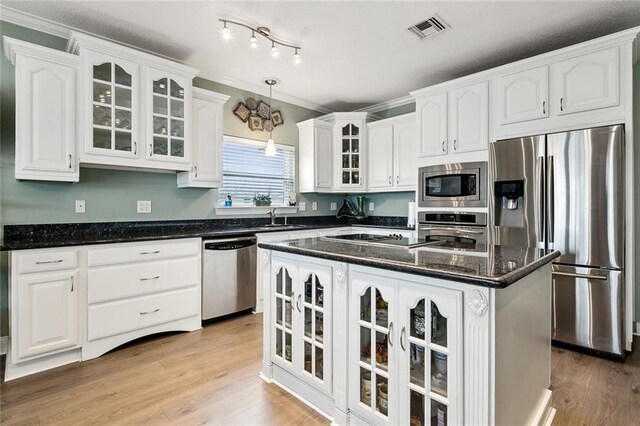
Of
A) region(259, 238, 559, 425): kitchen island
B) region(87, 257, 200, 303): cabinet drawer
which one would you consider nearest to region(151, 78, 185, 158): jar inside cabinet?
region(87, 257, 200, 303): cabinet drawer

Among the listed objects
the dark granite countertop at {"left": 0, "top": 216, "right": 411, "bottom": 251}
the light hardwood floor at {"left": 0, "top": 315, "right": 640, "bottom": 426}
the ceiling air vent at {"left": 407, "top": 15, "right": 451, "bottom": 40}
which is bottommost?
the light hardwood floor at {"left": 0, "top": 315, "right": 640, "bottom": 426}

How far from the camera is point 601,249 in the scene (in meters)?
2.51

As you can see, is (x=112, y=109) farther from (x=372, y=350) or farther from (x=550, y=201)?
(x=550, y=201)

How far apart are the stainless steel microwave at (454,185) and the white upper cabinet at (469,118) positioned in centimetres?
20

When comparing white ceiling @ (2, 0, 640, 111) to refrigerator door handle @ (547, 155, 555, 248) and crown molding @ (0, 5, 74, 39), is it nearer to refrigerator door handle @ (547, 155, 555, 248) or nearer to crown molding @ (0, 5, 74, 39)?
crown molding @ (0, 5, 74, 39)

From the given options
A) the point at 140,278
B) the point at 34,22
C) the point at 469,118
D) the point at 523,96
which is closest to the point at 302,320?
the point at 140,278

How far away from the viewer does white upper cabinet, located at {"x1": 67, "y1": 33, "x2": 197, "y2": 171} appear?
263cm

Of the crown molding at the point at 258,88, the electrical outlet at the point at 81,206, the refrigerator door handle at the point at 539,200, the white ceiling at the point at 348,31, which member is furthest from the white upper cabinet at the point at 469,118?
the electrical outlet at the point at 81,206

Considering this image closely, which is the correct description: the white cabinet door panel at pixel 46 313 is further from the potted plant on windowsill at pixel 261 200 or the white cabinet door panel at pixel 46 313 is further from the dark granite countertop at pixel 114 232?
the potted plant on windowsill at pixel 261 200

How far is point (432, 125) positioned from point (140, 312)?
3.36m

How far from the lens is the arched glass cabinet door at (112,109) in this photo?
268cm

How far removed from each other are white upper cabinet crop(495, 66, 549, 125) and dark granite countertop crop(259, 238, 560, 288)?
1.69 meters

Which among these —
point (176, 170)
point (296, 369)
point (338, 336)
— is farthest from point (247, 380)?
point (176, 170)

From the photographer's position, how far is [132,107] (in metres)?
2.85
